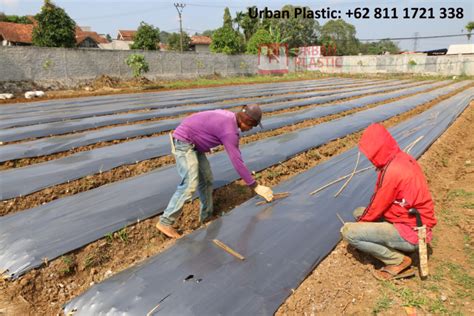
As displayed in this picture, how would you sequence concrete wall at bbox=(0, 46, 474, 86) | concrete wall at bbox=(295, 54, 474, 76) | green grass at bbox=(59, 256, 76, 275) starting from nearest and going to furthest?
green grass at bbox=(59, 256, 76, 275), concrete wall at bbox=(0, 46, 474, 86), concrete wall at bbox=(295, 54, 474, 76)

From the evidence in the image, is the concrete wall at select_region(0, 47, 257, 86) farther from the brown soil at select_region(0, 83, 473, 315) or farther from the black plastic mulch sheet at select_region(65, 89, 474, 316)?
the black plastic mulch sheet at select_region(65, 89, 474, 316)

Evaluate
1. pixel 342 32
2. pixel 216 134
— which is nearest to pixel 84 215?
pixel 216 134

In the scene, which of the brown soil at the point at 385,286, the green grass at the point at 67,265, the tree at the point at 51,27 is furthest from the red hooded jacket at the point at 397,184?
the tree at the point at 51,27

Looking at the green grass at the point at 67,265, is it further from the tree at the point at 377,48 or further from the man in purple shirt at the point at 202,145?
the tree at the point at 377,48

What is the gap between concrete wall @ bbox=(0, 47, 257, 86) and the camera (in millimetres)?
18266

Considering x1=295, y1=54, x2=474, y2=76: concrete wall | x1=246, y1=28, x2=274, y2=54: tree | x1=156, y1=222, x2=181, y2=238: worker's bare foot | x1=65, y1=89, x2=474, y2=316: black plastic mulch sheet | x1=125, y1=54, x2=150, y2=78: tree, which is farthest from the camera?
x1=246, y1=28, x2=274, y2=54: tree

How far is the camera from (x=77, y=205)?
419cm

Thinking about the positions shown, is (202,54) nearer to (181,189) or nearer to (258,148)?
(258,148)

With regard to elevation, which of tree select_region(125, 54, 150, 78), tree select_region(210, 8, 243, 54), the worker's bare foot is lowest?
the worker's bare foot

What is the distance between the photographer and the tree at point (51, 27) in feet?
86.6

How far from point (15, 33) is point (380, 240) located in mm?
44384

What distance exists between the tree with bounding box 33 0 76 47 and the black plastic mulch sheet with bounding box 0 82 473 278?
86.6 feet

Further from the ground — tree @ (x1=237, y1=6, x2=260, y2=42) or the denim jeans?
tree @ (x1=237, y1=6, x2=260, y2=42)

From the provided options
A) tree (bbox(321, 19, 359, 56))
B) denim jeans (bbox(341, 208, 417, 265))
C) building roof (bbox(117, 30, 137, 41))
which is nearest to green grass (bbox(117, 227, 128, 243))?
denim jeans (bbox(341, 208, 417, 265))
